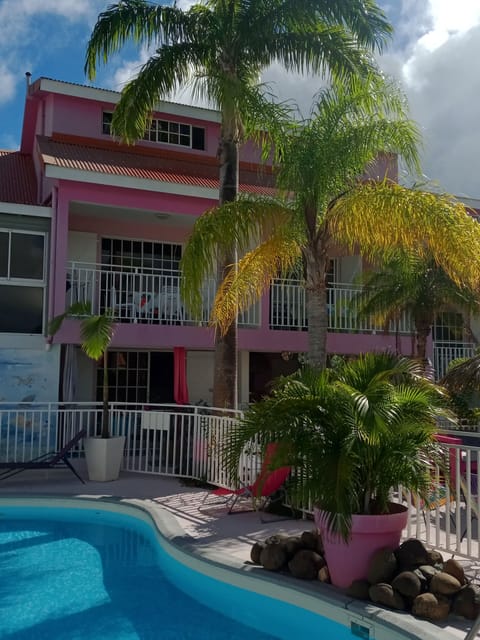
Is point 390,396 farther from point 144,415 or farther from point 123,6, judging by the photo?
point 123,6

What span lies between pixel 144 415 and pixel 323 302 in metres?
3.98

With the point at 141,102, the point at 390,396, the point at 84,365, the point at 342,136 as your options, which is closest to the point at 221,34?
the point at 141,102

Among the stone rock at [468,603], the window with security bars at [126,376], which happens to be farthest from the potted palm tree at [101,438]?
the stone rock at [468,603]

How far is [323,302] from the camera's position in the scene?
9234 mm

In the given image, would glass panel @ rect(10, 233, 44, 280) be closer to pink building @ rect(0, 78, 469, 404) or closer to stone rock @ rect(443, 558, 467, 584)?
pink building @ rect(0, 78, 469, 404)

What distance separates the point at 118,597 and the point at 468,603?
11.4ft

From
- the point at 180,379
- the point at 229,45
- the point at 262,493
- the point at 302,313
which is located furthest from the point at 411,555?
the point at 302,313

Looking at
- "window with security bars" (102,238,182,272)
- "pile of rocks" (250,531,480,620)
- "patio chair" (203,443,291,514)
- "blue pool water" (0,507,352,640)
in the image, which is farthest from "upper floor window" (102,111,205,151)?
"pile of rocks" (250,531,480,620)

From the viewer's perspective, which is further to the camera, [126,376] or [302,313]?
[126,376]

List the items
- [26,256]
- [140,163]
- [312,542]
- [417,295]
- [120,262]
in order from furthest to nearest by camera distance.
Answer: [120,262]
[140,163]
[417,295]
[26,256]
[312,542]

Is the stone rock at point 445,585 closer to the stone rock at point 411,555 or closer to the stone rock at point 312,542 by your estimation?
the stone rock at point 411,555

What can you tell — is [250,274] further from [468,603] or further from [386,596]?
[468,603]

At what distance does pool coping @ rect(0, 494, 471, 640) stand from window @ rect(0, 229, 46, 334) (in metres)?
6.06

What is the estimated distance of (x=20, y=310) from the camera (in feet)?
43.1
